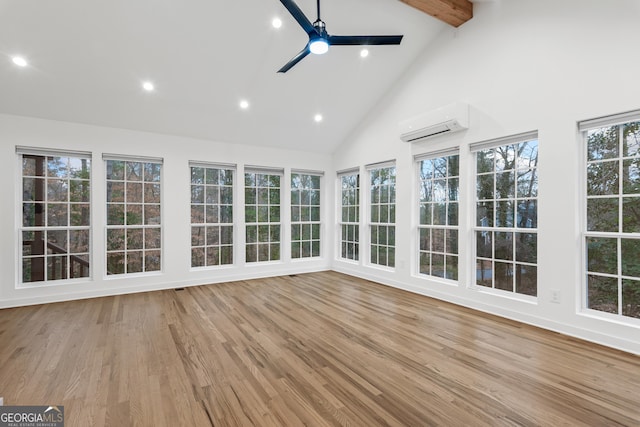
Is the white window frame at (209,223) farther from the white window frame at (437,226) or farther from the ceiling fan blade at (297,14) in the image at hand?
the ceiling fan blade at (297,14)

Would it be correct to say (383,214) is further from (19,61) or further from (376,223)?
(19,61)

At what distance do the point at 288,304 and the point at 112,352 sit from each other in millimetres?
2103

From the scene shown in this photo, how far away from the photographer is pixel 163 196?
5273 millimetres

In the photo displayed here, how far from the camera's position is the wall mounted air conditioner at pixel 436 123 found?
13.6 feet

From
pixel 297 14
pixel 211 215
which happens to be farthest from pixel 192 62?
pixel 211 215

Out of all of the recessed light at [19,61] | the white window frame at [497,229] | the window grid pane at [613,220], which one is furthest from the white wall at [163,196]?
the window grid pane at [613,220]

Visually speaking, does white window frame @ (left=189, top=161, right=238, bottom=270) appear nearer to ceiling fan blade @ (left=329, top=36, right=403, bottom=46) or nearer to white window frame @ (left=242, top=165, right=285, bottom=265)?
white window frame @ (left=242, top=165, right=285, bottom=265)

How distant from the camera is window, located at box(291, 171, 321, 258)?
21.9 ft

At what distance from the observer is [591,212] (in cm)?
322

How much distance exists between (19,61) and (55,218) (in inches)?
85.7

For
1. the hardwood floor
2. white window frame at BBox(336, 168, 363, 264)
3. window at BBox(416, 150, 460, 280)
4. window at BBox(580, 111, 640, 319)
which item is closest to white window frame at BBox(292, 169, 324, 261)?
white window frame at BBox(336, 168, 363, 264)

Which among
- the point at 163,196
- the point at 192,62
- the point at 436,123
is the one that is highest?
the point at 192,62

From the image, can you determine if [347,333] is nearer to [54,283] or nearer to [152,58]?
[152,58]

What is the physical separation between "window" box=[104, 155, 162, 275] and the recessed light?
1.53 meters
